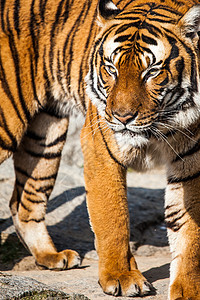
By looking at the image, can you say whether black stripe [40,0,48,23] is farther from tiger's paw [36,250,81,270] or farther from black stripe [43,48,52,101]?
tiger's paw [36,250,81,270]

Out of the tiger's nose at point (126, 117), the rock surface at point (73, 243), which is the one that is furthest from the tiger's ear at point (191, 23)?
the rock surface at point (73, 243)

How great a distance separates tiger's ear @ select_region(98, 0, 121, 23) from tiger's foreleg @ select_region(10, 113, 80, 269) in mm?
1172

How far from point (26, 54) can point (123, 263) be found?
4.75 feet

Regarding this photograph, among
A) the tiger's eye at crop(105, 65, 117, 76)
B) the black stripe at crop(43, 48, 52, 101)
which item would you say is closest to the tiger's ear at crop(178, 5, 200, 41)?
the tiger's eye at crop(105, 65, 117, 76)

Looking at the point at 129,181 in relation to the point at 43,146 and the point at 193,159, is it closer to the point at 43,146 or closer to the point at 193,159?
the point at 43,146

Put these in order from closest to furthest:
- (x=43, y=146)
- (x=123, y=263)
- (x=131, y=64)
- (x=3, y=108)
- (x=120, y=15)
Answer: (x=131, y=64) < (x=120, y=15) < (x=123, y=263) < (x=3, y=108) < (x=43, y=146)

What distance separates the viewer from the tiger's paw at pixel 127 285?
9.41 ft

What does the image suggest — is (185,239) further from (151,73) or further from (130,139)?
(151,73)

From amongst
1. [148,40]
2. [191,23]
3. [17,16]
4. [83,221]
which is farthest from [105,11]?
[83,221]

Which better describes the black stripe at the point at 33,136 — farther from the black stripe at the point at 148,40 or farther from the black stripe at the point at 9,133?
the black stripe at the point at 148,40

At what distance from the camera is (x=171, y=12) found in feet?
8.67

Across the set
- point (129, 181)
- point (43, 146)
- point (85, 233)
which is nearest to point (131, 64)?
point (43, 146)

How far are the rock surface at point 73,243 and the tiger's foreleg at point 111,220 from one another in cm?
11

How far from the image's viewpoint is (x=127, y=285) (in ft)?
9.42
